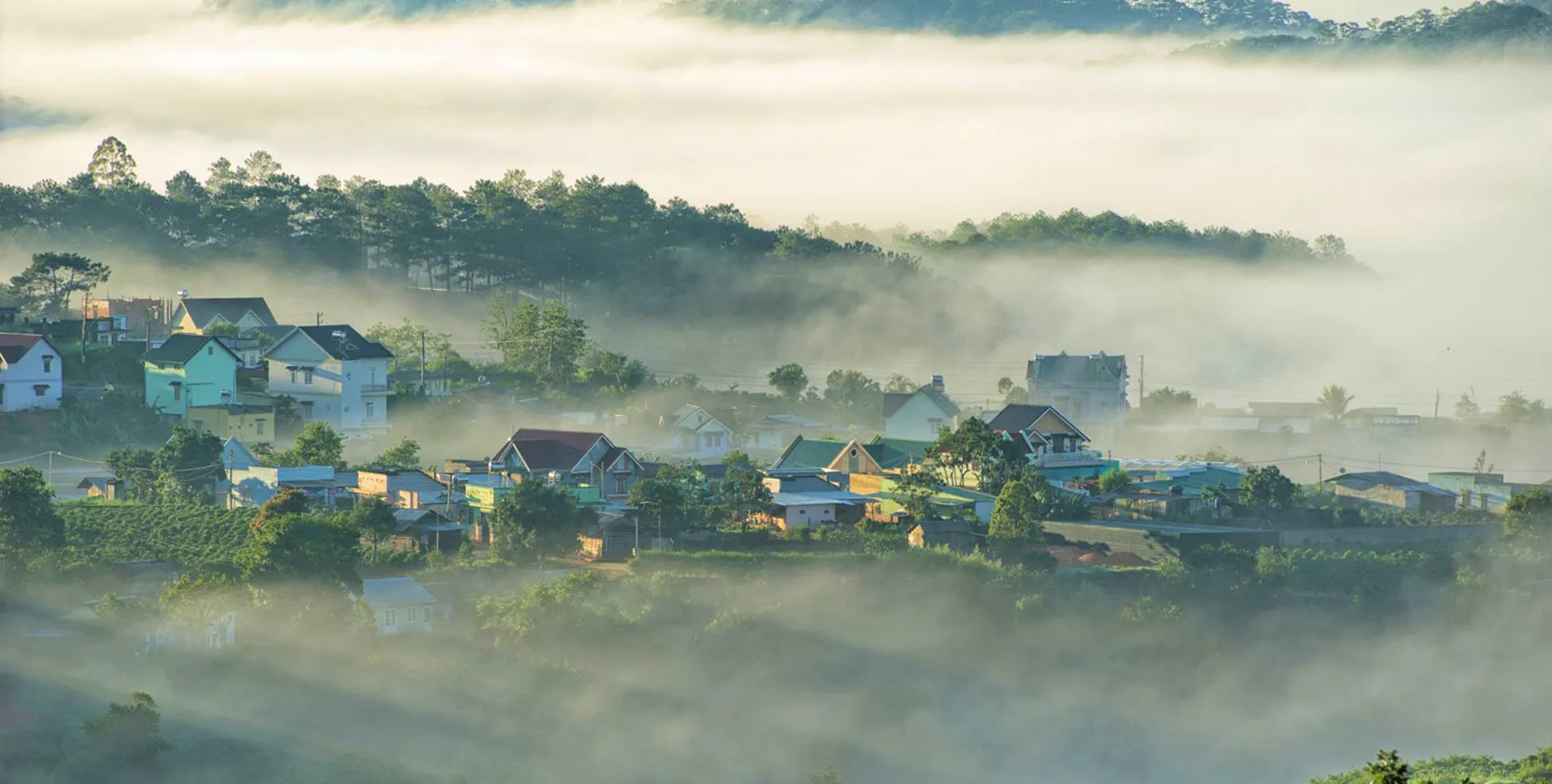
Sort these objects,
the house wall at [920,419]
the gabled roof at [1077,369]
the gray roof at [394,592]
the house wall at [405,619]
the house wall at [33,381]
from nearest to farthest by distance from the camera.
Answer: the house wall at [405,619] < the gray roof at [394,592] < the house wall at [33,381] < the house wall at [920,419] < the gabled roof at [1077,369]

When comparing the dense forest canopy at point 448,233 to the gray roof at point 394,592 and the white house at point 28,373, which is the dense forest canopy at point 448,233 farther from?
the gray roof at point 394,592

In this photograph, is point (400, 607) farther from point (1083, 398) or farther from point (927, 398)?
point (1083, 398)

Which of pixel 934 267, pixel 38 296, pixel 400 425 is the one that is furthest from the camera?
pixel 934 267

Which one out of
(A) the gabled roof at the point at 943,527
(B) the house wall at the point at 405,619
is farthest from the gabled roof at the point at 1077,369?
(B) the house wall at the point at 405,619

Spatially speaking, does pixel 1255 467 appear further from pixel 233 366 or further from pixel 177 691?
pixel 177 691

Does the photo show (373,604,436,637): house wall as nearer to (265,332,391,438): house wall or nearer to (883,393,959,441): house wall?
(265,332,391,438): house wall

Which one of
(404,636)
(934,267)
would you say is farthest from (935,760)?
(934,267)
